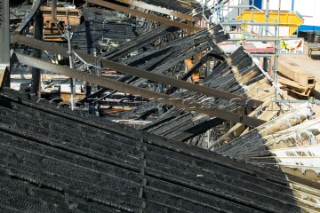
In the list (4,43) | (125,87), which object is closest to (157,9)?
(125,87)

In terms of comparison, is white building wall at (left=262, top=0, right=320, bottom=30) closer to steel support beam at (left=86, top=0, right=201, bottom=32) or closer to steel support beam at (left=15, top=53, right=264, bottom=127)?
steel support beam at (left=86, top=0, right=201, bottom=32)

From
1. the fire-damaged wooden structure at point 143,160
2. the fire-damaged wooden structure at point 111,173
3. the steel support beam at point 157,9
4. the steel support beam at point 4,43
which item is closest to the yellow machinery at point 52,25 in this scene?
the steel support beam at point 157,9

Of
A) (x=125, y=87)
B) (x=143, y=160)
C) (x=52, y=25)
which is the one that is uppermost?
(x=125, y=87)

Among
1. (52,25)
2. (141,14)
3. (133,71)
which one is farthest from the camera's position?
(52,25)

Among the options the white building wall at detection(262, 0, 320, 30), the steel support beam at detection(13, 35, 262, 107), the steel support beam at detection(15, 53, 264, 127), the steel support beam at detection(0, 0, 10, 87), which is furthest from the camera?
the white building wall at detection(262, 0, 320, 30)

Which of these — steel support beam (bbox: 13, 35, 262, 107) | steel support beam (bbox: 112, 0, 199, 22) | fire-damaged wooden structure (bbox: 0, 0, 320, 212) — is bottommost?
fire-damaged wooden structure (bbox: 0, 0, 320, 212)

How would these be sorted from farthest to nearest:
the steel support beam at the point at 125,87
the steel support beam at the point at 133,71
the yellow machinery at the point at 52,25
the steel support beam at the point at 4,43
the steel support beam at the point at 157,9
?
the yellow machinery at the point at 52,25 → the steel support beam at the point at 157,9 → the steel support beam at the point at 133,71 → the steel support beam at the point at 125,87 → the steel support beam at the point at 4,43

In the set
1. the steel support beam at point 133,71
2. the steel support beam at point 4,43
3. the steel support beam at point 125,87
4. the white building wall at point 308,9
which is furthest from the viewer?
the white building wall at point 308,9

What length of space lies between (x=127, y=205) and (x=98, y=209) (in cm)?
20

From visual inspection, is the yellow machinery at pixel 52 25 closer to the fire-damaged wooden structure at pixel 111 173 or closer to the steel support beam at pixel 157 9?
the steel support beam at pixel 157 9

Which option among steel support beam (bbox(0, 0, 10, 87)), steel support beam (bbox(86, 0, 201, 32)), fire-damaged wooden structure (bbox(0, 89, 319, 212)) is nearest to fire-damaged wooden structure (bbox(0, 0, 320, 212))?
fire-damaged wooden structure (bbox(0, 89, 319, 212))

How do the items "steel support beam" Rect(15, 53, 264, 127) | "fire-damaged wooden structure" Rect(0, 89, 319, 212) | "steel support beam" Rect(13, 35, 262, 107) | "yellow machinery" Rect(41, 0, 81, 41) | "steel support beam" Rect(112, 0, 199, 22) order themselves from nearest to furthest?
"fire-damaged wooden structure" Rect(0, 89, 319, 212), "steel support beam" Rect(15, 53, 264, 127), "steel support beam" Rect(13, 35, 262, 107), "steel support beam" Rect(112, 0, 199, 22), "yellow machinery" Rect(41, 0, 81, 41)

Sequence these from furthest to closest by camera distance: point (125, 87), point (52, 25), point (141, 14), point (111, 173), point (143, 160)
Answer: point (52, 25), point (141, 14), point (125, 87), point (143, 160), point (111, 173)

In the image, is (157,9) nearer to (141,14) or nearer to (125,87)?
(141,14)
